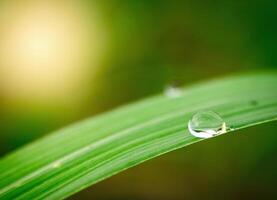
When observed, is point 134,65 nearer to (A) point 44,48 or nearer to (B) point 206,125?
Result: (A) point 44,48

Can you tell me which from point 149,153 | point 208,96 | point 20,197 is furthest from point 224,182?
point 20,197

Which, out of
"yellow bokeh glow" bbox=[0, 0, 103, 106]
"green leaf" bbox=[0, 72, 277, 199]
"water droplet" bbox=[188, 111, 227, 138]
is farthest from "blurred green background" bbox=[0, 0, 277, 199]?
"water droplet" bbox=[188, 111, 227, 138]

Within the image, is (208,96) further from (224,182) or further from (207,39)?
(207,39)

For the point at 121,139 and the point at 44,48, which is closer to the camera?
the point at 121,139

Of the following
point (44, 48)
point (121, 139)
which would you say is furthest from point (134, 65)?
point (121, 139)

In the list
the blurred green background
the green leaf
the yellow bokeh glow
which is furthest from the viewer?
the yellow bokeh glow

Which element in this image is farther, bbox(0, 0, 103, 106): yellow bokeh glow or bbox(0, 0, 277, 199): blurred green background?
bbox(0, 0, 103, 106): yellow bokeh glow

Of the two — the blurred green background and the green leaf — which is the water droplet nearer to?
the green leaf
